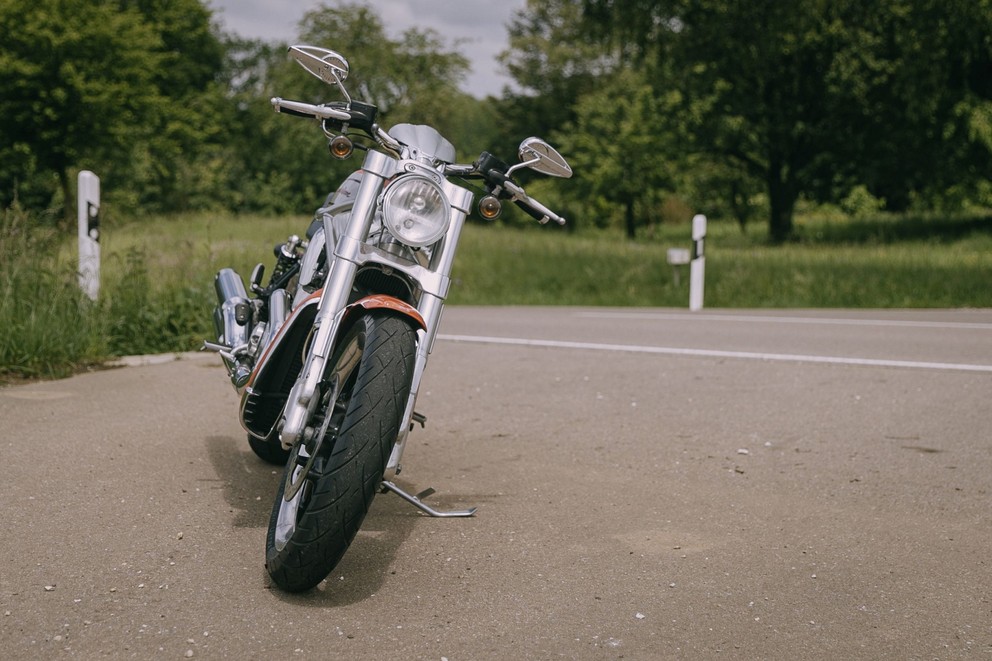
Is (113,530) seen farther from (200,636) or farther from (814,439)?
(814,439)

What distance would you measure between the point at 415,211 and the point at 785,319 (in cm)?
908

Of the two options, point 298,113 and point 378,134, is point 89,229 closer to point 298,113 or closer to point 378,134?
point 298,113

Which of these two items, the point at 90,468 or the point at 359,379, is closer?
the point at 359,379

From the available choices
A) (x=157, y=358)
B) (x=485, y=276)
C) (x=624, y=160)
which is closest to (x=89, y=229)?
(x=157, y=358)

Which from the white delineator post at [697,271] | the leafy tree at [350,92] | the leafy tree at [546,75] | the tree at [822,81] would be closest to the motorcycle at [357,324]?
the white delineator post at [697,271]

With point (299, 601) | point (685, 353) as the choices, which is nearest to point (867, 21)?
point (685, 353)

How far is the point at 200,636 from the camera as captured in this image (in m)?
2.88

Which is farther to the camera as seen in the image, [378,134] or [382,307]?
[378,134]

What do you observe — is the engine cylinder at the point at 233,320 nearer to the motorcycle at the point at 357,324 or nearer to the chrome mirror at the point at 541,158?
the motorcycle at the point at 357,324

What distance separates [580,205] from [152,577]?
155ft

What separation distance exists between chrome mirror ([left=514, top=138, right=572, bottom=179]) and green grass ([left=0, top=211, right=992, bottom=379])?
14.6 feet

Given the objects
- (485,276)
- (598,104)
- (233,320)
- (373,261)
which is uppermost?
(598,104)

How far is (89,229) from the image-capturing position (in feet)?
27.8

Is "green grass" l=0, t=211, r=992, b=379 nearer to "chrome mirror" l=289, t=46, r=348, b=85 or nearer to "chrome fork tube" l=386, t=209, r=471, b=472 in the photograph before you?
"chrome mirror" l=289, t=46, r=348, b=85
